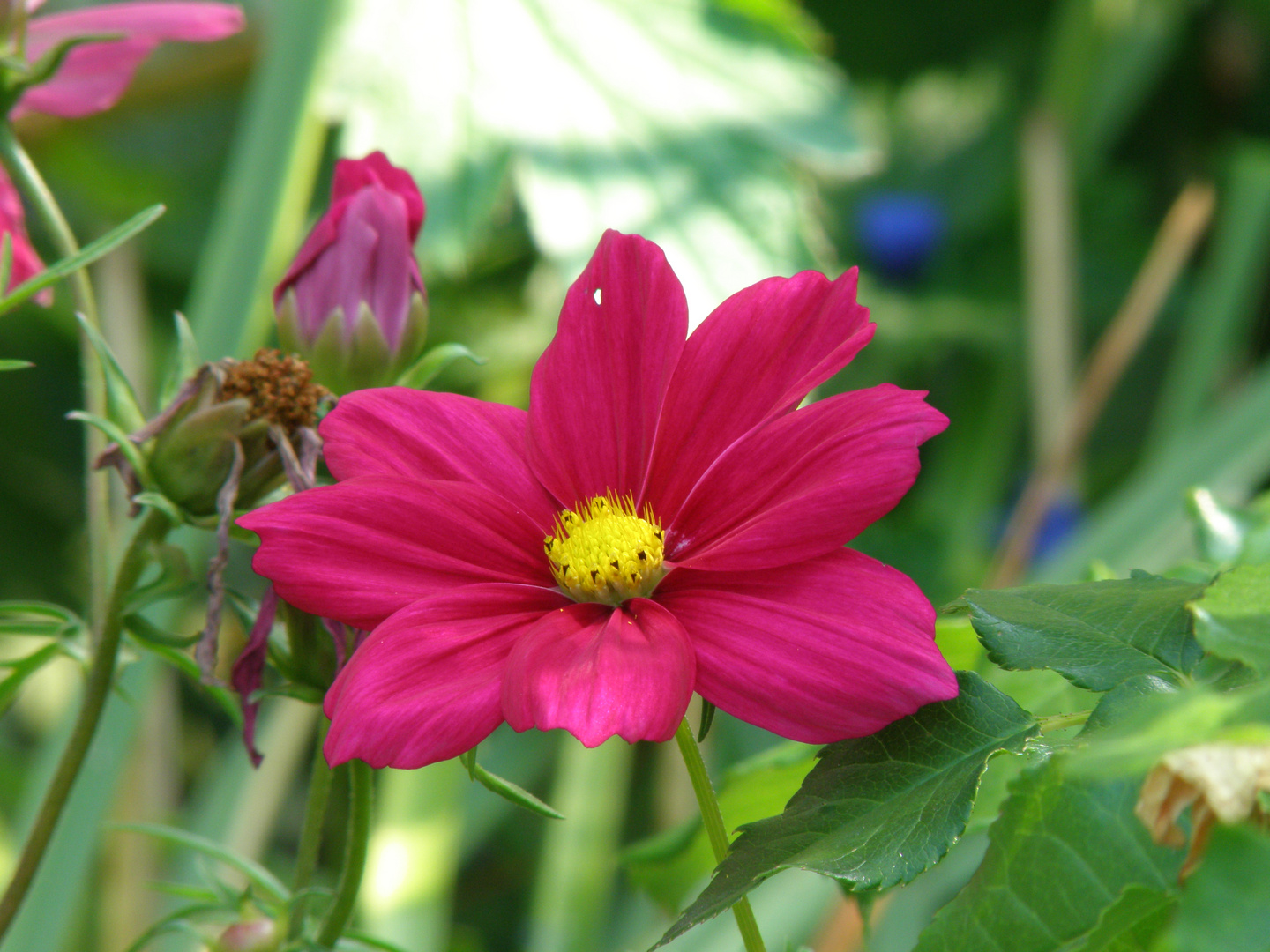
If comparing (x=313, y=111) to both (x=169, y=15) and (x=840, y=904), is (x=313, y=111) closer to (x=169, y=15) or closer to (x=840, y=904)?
(x=169, y=15)

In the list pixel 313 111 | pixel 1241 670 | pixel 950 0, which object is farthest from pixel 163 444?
pixel 950 0

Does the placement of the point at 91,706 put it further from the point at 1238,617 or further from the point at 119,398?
the point at 1238,617

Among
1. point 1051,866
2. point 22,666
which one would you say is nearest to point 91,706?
point 22,666

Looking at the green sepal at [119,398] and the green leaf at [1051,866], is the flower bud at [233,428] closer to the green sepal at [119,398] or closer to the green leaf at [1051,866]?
the green sepal at [119,398]

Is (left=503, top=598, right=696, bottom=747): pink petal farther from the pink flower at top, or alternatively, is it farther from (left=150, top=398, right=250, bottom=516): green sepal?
the pink flower at top

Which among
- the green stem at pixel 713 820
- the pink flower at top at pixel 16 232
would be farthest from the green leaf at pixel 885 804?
the pink flower at top at pixel 16 232
